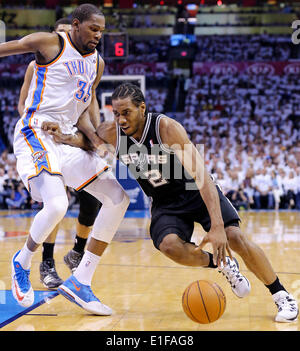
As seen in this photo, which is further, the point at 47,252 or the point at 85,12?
the point at 47,252

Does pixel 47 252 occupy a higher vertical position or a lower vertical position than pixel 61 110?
lower

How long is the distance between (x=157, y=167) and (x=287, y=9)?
926 inches

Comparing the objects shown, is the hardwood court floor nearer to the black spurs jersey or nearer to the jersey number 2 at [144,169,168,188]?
the black spurs jersey

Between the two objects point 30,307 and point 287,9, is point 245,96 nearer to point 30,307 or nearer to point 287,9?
point 287,9

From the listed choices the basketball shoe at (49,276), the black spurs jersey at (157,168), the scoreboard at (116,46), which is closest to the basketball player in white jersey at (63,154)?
the black spurs jersey at (157,168)

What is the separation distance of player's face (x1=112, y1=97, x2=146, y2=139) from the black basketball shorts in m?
0.65

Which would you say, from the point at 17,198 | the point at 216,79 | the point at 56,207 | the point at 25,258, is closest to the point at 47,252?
the point at 25,258

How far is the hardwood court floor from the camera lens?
337 centimetres

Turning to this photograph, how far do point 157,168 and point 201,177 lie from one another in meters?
0.39

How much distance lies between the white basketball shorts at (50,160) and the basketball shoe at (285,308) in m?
1.56

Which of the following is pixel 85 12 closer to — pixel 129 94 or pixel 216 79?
pixel 129 94

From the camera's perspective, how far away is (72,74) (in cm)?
387

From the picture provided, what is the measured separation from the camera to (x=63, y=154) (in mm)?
3887

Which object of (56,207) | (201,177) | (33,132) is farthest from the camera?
(33,132)
